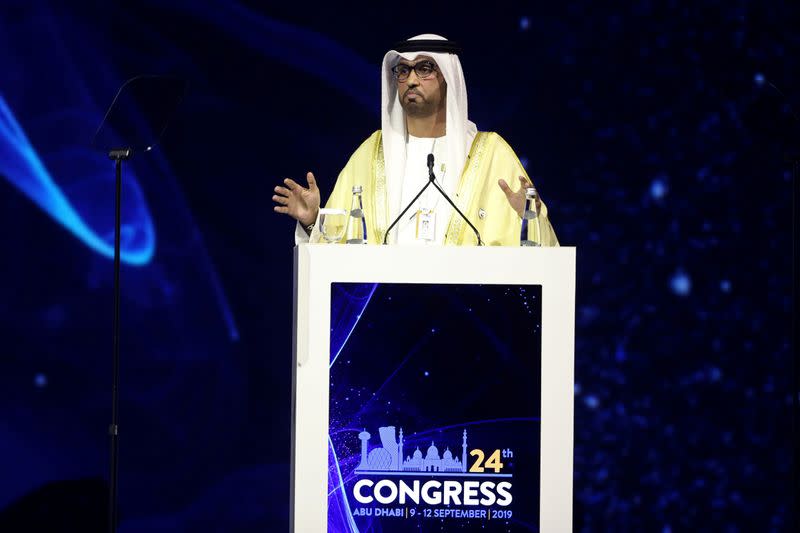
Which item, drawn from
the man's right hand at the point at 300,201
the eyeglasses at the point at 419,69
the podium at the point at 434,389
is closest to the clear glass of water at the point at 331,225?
the man's right hand at the point at 300,201

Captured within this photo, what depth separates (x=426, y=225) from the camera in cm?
307

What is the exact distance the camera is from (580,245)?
386 cm

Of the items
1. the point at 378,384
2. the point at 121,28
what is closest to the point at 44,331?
the point at 121,28

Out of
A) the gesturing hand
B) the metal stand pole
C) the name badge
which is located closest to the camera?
the gesturing hand

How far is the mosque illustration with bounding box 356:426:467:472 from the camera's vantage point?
2.40m

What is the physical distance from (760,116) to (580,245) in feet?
2.48

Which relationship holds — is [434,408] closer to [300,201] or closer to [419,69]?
[300,201]

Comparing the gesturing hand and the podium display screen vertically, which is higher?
the gesturing hand

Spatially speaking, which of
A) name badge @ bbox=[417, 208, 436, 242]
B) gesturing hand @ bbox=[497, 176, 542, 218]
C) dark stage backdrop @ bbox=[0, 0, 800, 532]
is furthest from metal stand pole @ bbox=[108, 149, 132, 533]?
gesturing hand @ bbox=[497, 176, 542, 218]

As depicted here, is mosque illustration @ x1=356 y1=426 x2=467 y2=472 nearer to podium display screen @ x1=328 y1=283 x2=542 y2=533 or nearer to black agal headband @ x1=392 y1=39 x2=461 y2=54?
podium display screen @ x1=328 y1=283 x2=542 y2=533

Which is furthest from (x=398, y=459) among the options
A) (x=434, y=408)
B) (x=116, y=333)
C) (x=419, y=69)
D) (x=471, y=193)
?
(x=419, y=69)

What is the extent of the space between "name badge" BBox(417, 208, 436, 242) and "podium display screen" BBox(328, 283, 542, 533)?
643 millimetres

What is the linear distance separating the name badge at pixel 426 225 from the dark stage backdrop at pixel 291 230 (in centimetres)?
88

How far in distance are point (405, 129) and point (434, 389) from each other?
3.67 ft
